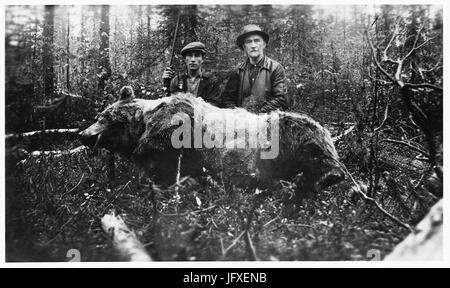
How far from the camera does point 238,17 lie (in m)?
5.21

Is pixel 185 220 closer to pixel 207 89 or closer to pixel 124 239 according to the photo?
pixel 124 239

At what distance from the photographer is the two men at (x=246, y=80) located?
515 cm

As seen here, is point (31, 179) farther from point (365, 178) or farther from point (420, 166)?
point (420, 166)

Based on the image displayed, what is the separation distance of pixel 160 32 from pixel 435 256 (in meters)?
4.10

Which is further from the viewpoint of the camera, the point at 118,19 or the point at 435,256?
the point at 118,19

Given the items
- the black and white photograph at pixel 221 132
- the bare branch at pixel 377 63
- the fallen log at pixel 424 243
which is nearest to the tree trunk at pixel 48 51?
the black and white photograph at pixel 221 132

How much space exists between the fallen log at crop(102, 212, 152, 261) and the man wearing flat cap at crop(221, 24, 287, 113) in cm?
182

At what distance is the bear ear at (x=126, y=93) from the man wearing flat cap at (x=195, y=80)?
42 cm

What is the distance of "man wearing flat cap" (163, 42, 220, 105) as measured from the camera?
17.0ft

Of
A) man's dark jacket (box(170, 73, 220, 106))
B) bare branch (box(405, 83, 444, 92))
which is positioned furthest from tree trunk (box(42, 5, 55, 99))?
bare branch (box(405, 83, 444, 92))

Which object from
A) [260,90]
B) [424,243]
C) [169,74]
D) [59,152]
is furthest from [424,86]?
[59,152]

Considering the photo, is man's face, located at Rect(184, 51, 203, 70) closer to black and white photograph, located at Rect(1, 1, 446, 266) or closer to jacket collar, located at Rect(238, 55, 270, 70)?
black and white photograph, located at Rect(1, 1, 446, 266)

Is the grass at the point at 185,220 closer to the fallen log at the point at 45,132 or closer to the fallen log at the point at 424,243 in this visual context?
the fallen log at the point at 424,243
